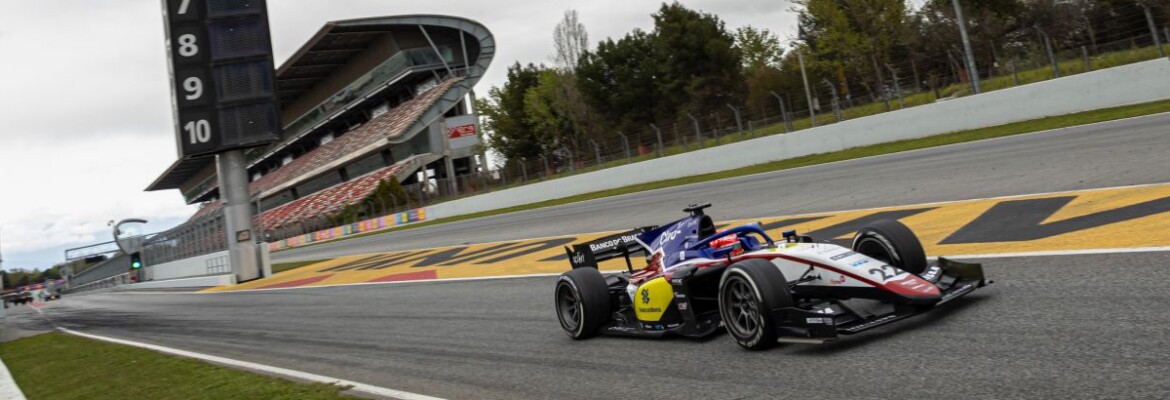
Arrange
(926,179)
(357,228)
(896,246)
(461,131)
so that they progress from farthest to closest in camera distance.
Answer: (461,131) → (357,228) → (926,179) → (896,246)

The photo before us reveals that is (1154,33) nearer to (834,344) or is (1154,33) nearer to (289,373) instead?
(834,344)

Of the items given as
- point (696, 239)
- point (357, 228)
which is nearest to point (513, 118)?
point (357, 228)

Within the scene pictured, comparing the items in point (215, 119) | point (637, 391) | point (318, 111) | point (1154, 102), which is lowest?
point (637, 391)

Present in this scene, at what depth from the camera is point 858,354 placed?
194 inches

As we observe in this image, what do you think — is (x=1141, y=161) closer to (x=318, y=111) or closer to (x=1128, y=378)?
(x=1128, y=378)

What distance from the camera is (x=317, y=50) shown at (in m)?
65.9

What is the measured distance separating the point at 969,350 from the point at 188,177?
124027mm

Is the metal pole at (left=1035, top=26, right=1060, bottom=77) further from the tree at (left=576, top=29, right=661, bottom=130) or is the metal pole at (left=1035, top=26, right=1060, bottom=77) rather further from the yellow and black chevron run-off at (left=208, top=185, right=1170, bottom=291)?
the tree at (left=576, top=29, right=661, bottom=130)

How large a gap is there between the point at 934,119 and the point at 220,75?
19830 mm

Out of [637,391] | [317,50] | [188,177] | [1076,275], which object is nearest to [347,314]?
[637,391]

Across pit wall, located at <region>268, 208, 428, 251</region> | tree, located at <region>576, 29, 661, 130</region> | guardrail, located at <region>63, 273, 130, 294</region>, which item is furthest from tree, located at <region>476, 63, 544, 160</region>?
guardrail, located at <region>63, 273, 130, 294</region>

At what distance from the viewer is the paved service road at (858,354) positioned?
398 centimetres

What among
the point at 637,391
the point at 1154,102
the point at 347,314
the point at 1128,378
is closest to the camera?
the point at 1128,378

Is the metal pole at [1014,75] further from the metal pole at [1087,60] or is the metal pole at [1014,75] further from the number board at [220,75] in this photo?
the number board at [220,75]
